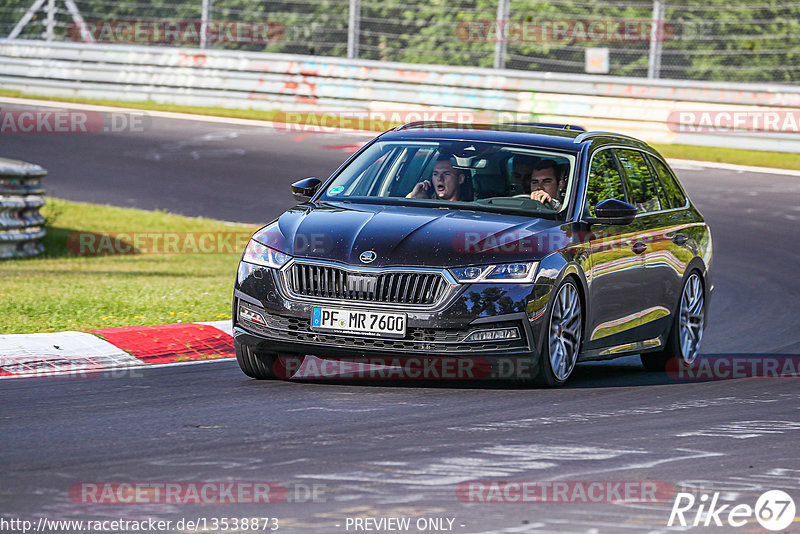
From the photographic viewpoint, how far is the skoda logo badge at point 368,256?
8.08 meters

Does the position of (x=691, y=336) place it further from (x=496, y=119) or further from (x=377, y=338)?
(x=496, y=119)

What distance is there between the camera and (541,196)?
9.23 meters

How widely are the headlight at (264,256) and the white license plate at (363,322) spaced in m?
0.41

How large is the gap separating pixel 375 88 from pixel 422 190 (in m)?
17.4

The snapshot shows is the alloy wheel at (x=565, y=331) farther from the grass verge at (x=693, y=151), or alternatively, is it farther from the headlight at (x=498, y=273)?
the grass verge at (x=693, y=151)

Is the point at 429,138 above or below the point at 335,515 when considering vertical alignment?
above

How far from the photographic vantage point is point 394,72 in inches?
1035

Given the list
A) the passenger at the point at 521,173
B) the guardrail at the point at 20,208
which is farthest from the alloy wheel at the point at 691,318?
the guardrail at the point at 20,208

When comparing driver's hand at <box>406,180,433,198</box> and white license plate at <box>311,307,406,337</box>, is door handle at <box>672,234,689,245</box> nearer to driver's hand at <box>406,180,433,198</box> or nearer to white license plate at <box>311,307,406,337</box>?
driver's hand at <box>406,180,433,198</box>

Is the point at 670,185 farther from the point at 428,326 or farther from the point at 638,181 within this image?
the point at 428,326

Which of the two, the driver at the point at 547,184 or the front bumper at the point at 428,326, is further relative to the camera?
the driver at the point at 547,184

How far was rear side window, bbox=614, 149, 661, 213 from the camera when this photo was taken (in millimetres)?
10055

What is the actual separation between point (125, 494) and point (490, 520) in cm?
142

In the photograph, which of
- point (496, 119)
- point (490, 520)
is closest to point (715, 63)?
point (496, 119)
